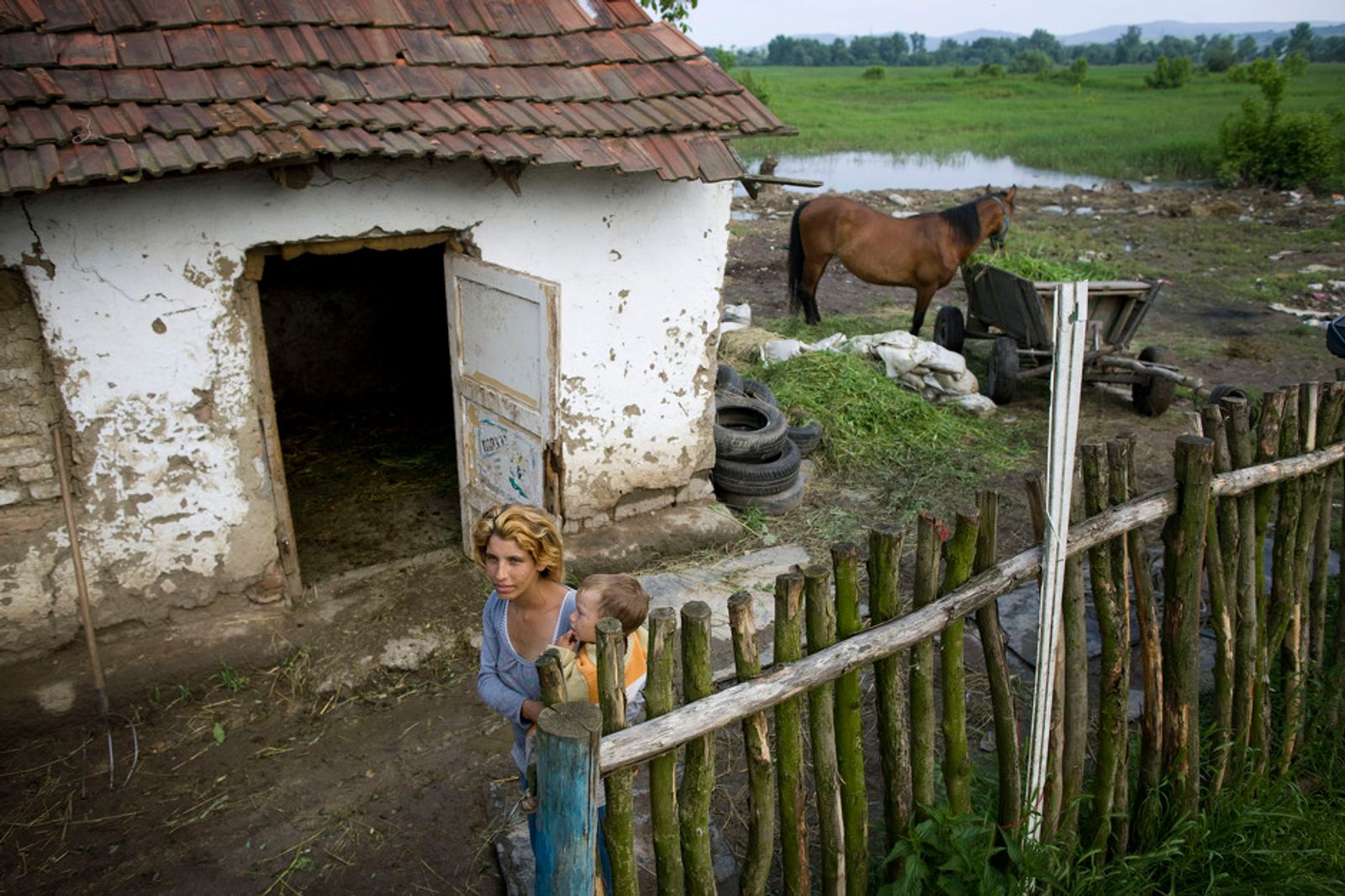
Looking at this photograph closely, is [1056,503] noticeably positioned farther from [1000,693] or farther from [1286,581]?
[1286,581]

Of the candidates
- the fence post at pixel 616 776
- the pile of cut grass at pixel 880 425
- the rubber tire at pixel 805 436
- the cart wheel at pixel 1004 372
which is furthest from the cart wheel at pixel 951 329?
the fence post at pixel 616 776

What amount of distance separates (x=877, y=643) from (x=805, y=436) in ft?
16.5

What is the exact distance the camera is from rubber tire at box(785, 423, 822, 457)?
761 cm

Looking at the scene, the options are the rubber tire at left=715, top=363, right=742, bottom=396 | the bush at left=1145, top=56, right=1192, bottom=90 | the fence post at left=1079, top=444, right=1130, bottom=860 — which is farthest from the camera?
the bush at left=1145, top=56, right=1192, bottom=90

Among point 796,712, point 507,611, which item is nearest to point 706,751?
point 796,712

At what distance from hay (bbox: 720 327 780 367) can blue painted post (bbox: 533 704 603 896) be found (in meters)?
7.43

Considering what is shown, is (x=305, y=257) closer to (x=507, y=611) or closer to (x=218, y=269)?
(x=218, y=269)

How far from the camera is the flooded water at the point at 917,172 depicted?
26.9 meters

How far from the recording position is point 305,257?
8.35 m

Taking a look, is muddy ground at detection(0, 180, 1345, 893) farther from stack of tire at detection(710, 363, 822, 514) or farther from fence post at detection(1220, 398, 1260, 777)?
fence post at detection(1220, 398, 1260, 777)

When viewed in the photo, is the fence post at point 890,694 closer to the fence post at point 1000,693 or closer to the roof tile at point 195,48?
the fence post at point 1000,693

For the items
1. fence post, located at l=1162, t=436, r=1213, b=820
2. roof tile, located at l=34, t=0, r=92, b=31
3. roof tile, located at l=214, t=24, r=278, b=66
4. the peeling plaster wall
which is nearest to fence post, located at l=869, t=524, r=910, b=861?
fence post, located at l=1162, t=436, r=1213, b=820

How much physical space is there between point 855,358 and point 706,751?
274 inches

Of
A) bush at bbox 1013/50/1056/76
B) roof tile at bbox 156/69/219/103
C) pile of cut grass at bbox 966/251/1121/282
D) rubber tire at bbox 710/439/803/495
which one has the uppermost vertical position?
bush at bbox 1013/50/1056/76
